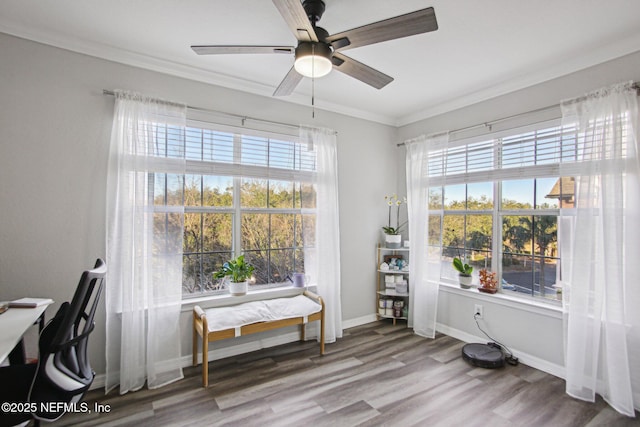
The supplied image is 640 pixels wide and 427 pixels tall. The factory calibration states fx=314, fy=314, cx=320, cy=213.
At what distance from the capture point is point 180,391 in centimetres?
246

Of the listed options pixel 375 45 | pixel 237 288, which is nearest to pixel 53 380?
pixel 237 288

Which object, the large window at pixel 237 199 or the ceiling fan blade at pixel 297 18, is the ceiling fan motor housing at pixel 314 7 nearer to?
the ceiling fan blade at pixel 297 18

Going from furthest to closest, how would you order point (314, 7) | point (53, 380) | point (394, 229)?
point (394, 229) → point (314, 7) → point (53, 380)

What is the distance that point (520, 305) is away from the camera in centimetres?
298

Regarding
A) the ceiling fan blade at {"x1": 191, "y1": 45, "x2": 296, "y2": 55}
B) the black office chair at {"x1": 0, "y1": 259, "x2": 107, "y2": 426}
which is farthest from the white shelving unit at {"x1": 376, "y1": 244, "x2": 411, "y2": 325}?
the black office chair at {"x1": 0, "y1": 259, "x2": 107, "y2": 426}

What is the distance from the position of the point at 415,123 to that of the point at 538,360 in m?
2.90

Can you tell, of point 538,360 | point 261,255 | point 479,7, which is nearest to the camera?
point 479,7

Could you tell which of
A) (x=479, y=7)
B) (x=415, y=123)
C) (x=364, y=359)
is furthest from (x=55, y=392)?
(x=415, y=123)

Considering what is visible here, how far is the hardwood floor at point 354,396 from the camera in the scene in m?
2.13

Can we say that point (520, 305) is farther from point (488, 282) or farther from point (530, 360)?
point (530, 360)

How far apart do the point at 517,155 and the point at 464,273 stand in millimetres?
1350

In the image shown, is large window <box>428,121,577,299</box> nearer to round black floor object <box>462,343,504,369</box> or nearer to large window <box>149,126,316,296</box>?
round black floor object <box>462,343,504,369</box>

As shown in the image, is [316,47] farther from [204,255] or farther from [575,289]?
[575,289]

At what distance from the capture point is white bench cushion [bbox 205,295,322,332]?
2.66m
